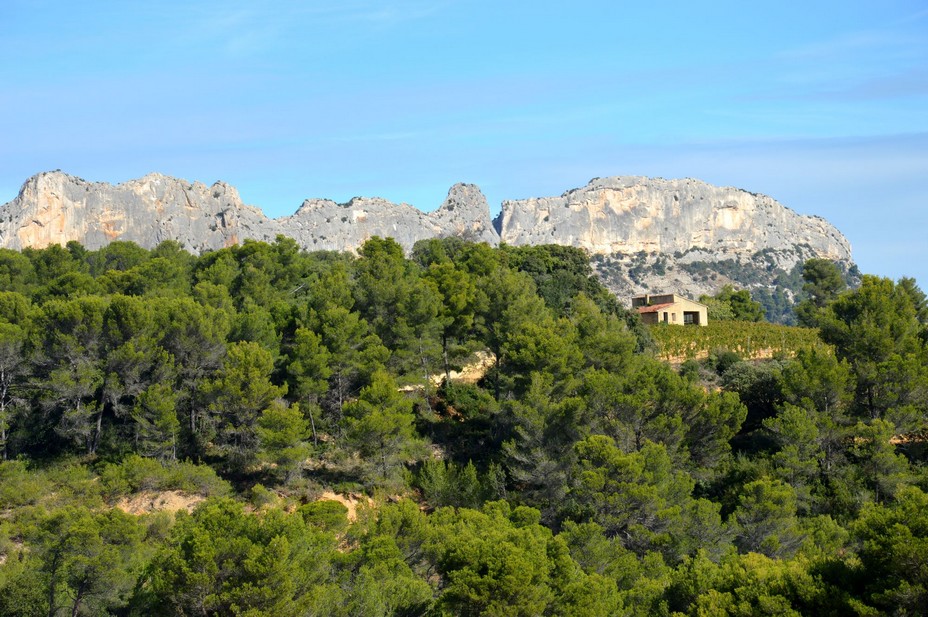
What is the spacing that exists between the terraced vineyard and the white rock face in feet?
387

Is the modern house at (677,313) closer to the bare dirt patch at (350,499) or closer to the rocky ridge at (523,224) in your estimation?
the bare dirt patch at (350,499)

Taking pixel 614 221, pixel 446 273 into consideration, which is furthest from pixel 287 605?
pixel 614 221

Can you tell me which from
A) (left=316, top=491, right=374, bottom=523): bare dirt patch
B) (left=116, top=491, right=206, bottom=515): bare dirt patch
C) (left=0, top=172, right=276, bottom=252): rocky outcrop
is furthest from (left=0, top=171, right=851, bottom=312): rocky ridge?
(left=116, top=491, right=206, bottom=515): bare dirt patch

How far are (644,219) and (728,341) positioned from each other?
130 meters

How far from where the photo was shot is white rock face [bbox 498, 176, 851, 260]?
176 metres

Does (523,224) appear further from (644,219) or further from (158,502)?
(158,502)

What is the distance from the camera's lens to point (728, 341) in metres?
51.1

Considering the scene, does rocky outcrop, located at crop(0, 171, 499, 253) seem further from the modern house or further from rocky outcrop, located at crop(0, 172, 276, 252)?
the modern house

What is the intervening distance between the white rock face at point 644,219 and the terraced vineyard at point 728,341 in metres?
118

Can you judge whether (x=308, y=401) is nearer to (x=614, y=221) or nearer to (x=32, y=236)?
(x=32, y=236)

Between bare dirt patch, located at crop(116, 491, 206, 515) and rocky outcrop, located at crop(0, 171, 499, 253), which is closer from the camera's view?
bare dirt patch, located at crop(116, 491, 206, 515)

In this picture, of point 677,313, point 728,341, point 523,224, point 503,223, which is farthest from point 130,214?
point 728,341

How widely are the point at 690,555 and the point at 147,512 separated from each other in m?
17.5

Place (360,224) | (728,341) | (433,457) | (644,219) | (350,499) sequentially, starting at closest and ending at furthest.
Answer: (350,499)
(433,457)
(728,341)
(360,224)
(644,219)
